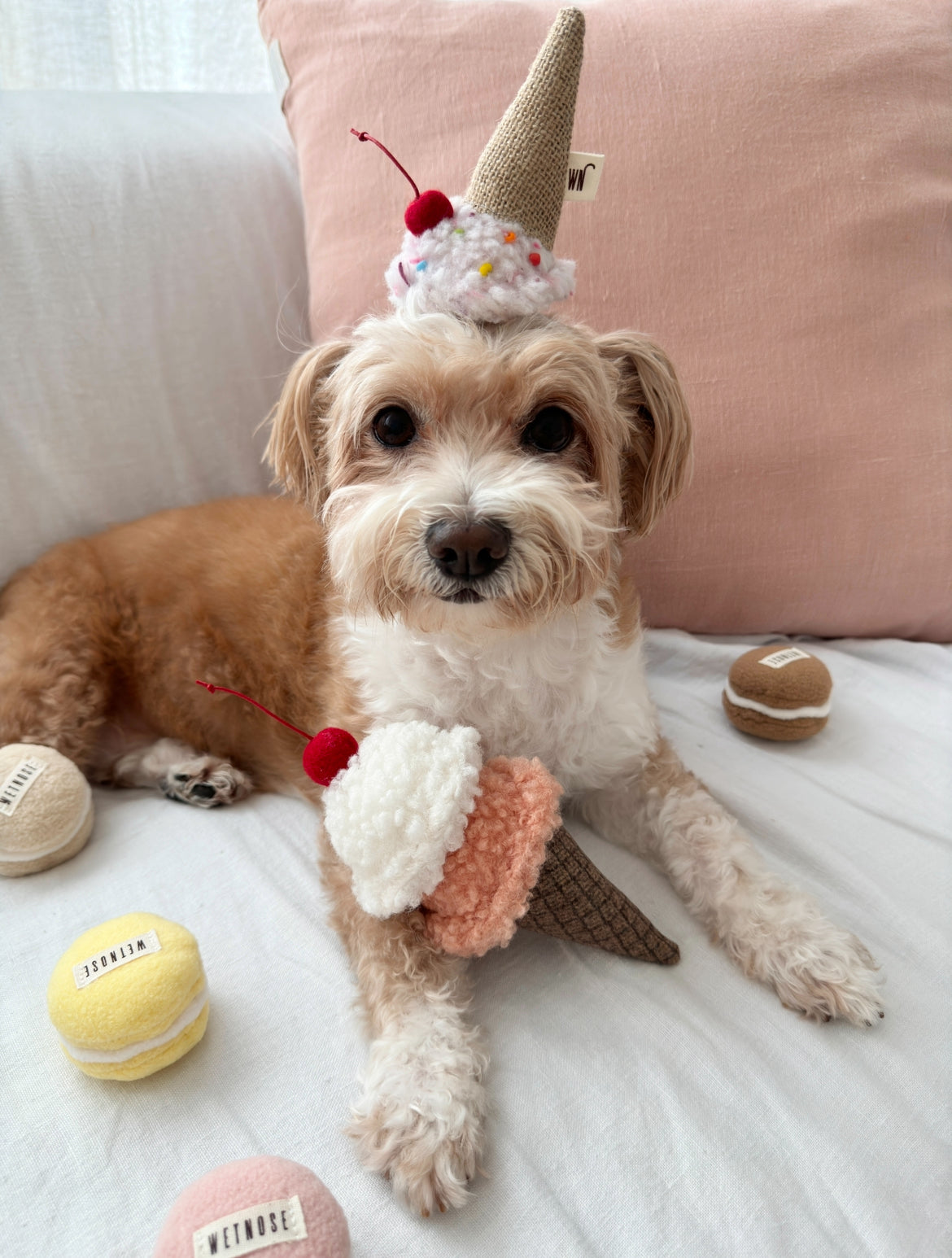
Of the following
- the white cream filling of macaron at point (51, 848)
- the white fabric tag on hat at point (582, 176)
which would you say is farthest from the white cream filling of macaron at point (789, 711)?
the white cream filling of macaron at point (51, 848)

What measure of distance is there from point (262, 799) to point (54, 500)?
884 mm

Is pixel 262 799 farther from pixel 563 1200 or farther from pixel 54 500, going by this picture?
pixel 563 1200

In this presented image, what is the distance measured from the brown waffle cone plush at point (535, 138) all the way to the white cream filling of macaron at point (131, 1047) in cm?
123

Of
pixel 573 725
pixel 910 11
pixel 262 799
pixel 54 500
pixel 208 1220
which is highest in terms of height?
pixel 910 11

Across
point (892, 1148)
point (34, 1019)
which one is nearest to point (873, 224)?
point (892, 1148)

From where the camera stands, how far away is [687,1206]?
0.97 m

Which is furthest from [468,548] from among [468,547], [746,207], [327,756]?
[746,207]

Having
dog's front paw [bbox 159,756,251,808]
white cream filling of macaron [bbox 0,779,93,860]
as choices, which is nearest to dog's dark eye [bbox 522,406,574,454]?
dog's front paw [bbox 159,756,251,808]

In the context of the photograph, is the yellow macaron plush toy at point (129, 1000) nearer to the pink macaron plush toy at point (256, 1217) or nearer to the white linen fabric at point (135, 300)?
the pink macaron plush toy at point (256, 1217)

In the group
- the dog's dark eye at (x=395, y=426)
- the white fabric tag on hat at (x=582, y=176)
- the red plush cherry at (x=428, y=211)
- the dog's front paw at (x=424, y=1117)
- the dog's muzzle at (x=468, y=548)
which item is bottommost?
the dog's front paw at (x=424, y=1117)

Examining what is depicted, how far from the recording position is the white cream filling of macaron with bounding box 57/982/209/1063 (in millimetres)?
1053

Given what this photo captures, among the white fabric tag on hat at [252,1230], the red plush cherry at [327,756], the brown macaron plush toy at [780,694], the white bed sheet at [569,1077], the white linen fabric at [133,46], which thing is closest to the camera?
the white fabric tag on hat at [252,1230]

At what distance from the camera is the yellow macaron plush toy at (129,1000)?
3.44ft

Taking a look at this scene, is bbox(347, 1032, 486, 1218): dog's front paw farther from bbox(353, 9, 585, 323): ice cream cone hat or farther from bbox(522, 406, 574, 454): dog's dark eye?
bbox(353, 9, 585, 323): ice cream cone hat
